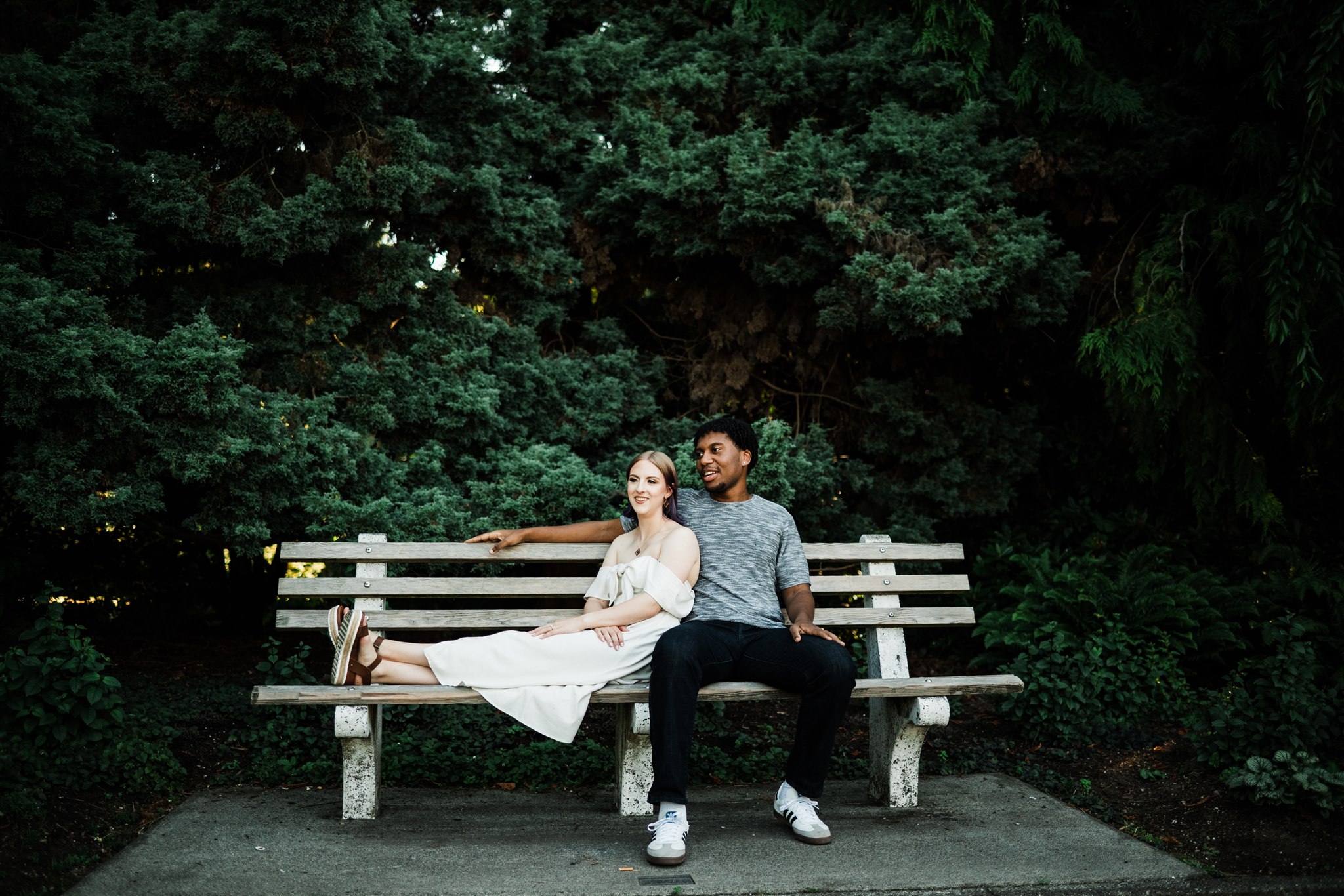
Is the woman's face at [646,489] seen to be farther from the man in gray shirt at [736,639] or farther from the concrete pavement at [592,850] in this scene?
the concrete pavement at [592,850]

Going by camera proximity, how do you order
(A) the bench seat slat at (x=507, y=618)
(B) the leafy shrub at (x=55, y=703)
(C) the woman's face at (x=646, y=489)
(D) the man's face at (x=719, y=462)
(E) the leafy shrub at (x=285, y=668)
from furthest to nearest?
(E) the leafy shrub at (x=285, y=668), (D) the man's face at (x=719, y=462), (C) the woman's face at (x=646, y=489), (A) the bench seat slat at (x=507, y=618), (B) the leafy shrub at (x=55, y=703)

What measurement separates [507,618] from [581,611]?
310 mm

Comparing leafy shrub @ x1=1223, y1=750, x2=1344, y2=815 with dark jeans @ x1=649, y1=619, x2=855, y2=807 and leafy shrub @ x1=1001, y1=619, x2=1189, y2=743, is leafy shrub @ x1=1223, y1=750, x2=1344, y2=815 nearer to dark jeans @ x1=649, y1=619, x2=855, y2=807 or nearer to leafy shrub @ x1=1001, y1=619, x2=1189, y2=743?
leafy shrub @ x1=1001, y1=619, x2=1189, y2=743

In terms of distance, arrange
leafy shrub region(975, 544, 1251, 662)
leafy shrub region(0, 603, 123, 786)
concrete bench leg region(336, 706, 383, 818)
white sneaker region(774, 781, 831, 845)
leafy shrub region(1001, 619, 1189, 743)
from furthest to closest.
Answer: leafy shrub region(975, 544, 1251, 662) → leafy shrub region(1001, 619, 1189, 743) → leafy shrub region(0, 603, 123, 786) → concrete bench leg region(336, 706, 383, 818) → white sneaker region(774, 781, 831, 845)

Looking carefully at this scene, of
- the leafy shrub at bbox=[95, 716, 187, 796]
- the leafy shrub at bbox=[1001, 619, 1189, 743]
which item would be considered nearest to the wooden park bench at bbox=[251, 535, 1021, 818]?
the leafy shrub at bbox=[95, 716, 187, 796]

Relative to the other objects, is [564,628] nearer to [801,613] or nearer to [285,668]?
[801,613]

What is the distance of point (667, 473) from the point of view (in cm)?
393

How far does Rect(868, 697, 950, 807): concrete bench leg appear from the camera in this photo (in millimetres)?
3742

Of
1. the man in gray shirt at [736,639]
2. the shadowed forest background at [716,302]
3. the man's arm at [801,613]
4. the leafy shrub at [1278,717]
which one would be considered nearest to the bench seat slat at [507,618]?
the man's arm at [801,613]

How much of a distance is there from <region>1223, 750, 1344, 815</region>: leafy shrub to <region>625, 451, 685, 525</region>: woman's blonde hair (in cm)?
243

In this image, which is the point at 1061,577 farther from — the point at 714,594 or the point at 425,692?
the point at 425,692

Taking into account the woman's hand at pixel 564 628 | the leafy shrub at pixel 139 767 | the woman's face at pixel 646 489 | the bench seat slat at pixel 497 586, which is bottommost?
the leafy shrub at pixel 139 767

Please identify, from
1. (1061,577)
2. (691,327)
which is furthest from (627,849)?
(691,327)

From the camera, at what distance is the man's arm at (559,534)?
13.0 feet
